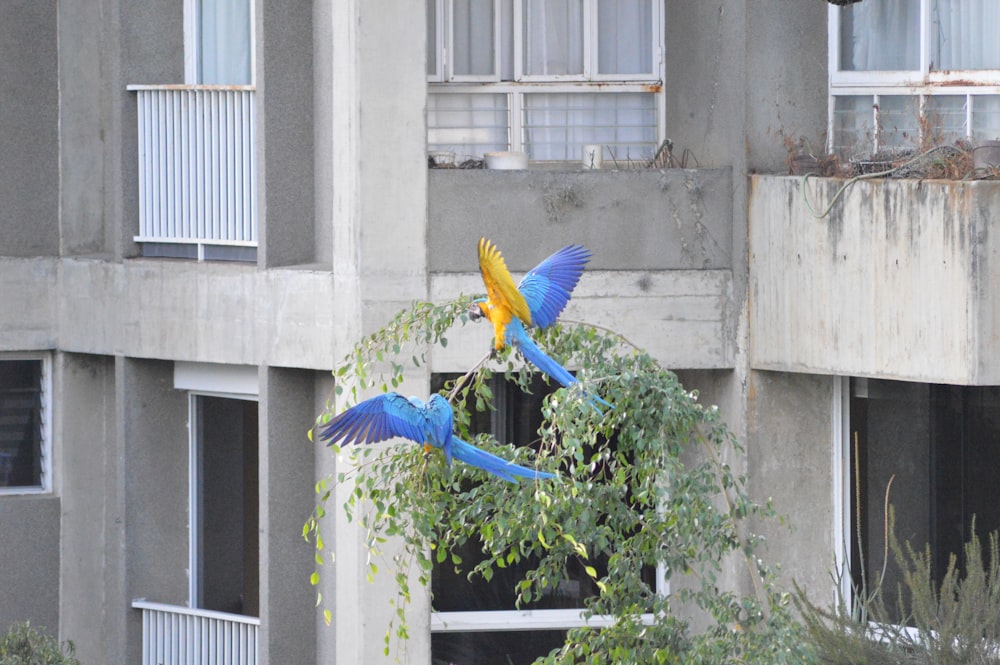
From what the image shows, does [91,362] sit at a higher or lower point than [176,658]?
higher

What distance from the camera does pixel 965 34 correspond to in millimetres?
11234

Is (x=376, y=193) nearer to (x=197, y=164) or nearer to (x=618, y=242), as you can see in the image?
(x=618, y=242)

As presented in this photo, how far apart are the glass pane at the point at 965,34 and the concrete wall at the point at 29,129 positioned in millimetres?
6753

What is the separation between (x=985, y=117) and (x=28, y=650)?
7.36 m

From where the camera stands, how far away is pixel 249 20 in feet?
40.8

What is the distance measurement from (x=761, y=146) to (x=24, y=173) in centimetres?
580

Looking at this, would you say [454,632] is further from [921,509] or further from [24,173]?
[24,173]

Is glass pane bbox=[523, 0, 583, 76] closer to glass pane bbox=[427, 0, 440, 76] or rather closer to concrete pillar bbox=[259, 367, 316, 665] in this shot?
glass pane bbox=[427, 0, 440, 76]

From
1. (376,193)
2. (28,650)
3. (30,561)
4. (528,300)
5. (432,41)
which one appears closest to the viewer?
(528,300)

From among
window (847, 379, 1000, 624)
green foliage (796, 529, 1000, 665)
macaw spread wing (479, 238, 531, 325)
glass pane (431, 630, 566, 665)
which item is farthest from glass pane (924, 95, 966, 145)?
macaw spread wing (479, 238, 531, 325)

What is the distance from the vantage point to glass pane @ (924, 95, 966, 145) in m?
11.2

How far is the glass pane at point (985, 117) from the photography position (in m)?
11.1

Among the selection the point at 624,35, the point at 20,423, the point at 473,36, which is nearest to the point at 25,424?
the point at 20,423

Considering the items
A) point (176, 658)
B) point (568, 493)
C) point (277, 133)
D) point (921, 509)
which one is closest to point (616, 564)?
point (568, 493)
